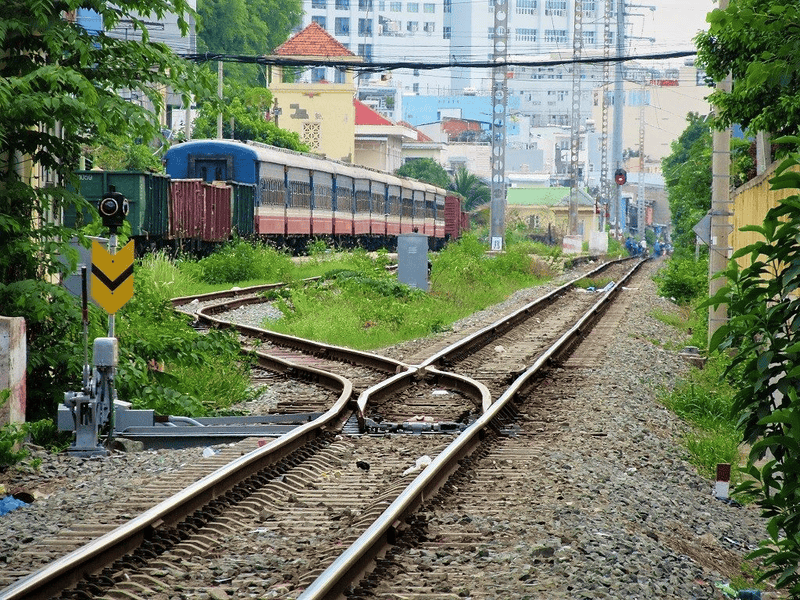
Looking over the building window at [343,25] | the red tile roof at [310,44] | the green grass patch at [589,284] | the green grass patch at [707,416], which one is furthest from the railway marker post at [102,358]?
the building window at [343,25]

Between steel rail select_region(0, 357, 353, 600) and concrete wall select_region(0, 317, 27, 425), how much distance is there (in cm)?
201

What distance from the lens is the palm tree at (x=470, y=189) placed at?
94.2 m

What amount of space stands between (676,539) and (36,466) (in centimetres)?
459

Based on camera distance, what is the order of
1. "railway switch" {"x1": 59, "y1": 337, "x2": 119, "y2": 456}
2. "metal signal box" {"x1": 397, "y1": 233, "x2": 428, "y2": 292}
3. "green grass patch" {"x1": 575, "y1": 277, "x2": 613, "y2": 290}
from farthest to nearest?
"green grass patch" {"x1": 575, "y1": 277, "x2": 613, "y2": 290}
"metal signal box" {"x1": 397, "y1": 233, "x2": 428, "y2": 292}
"railway switch" {"x1": 59, "y1": 337, "x2": 119, "y2": 456}

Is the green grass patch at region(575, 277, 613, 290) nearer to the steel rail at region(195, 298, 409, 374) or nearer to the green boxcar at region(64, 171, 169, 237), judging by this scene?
the green boxcar at region(64, 171, 169, 237)

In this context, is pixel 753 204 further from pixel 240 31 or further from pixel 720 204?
pixel 240 31

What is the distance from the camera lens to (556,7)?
618ft

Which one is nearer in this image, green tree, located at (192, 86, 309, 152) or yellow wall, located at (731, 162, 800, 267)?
yellow wall, located at (731, 162, 800, 267)

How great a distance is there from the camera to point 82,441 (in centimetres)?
997

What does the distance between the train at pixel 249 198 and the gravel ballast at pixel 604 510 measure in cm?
1353

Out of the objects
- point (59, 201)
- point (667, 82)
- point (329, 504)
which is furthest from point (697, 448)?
point (667, 82)

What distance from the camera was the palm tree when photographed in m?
94.2

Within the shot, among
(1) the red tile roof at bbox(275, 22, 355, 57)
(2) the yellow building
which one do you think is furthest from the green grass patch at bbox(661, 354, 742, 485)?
(2) the yellow building

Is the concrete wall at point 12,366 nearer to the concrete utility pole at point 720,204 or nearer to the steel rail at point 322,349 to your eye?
the steel rail at point 322,349
